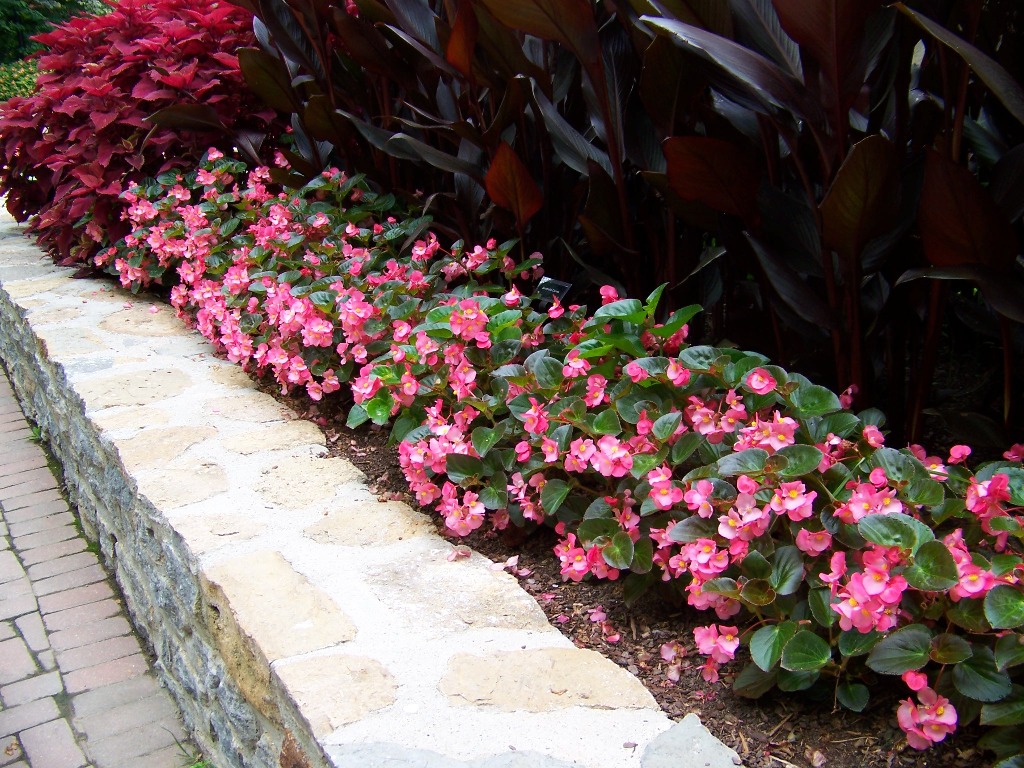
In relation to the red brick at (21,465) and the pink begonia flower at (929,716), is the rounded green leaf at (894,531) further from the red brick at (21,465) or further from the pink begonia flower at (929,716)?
the red brick at (21,465)

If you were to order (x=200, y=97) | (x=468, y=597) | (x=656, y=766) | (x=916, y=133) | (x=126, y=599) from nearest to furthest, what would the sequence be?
(x=656, y=766) < (x=468, y=597) < (x=916, y=133) < (x=126, y=599) < (x=200, y=97)

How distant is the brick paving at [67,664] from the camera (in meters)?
2.26

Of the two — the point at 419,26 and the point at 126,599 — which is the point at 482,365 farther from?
the point at 126,599

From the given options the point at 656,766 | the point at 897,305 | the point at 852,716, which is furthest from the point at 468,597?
the point at 897,305

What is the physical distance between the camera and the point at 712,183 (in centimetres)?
192

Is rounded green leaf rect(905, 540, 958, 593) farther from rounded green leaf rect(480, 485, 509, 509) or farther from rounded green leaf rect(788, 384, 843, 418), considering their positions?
rounded green leaf rect(480, 485, 509, 509)

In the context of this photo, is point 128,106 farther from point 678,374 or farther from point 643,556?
point 643,556

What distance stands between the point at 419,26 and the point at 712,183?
1215mm

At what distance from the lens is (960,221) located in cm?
164

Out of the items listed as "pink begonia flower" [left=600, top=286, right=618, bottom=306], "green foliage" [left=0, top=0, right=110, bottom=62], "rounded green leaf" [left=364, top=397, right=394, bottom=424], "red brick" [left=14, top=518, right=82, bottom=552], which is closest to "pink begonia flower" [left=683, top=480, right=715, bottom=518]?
"pink begonia flower" [left=600, top=286, right=618, bottom=306]

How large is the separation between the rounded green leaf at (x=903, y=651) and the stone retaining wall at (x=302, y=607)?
0.86 feet

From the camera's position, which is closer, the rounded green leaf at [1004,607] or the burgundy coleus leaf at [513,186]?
the rounded green leaf at [1004,607]

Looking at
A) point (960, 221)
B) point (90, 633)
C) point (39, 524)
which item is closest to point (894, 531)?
point (960, 221)

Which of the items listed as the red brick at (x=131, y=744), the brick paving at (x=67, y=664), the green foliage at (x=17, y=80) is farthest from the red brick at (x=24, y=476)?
the green foliage at (x=17, y=80)
